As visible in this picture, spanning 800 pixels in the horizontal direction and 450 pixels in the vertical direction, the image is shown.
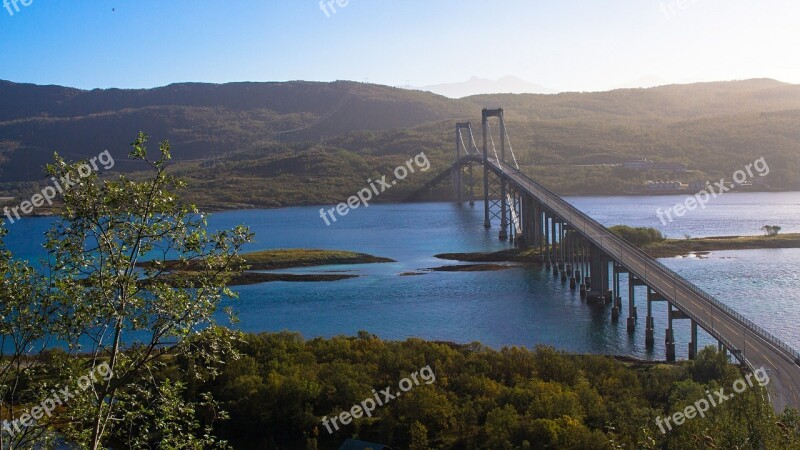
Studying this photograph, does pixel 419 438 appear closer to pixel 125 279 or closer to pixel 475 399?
pixel 475 399

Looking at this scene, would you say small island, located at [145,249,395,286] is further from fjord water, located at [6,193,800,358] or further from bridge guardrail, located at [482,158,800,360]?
bridge guardrail, located at [482,158,800,360]

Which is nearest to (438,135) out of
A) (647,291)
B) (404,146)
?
(404,146)

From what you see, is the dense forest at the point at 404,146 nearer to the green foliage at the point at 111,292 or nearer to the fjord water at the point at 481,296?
the fjord water at the point at 481,296

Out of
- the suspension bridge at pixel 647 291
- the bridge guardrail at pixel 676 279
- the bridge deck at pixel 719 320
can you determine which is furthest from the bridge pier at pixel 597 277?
the bridge guardrail at pixel 676 279

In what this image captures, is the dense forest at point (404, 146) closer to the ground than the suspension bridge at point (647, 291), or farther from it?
farther from it

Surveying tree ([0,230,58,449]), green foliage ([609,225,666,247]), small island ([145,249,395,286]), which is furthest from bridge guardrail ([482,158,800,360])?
tree ([0,230,58,449])

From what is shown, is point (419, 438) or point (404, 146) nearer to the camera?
point (419, 438)
